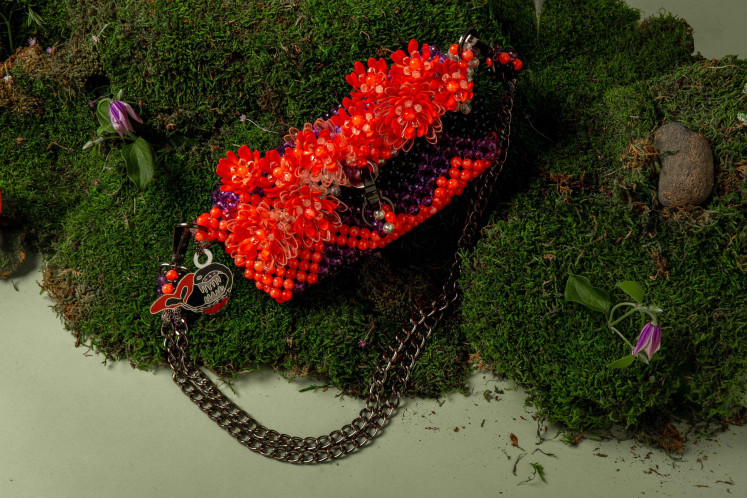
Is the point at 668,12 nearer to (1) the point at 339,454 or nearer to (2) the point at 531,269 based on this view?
(2) the point at 531,269

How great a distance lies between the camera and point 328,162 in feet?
7.81

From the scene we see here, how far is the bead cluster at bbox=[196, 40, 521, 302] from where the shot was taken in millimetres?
2381

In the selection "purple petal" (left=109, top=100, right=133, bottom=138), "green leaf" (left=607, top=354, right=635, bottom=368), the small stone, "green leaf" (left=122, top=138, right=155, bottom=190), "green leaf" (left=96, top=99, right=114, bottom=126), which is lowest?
"green leaf" (left=122, top=138, right=155, bottom=190)

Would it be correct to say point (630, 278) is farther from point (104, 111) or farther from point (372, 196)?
point (104, 111)

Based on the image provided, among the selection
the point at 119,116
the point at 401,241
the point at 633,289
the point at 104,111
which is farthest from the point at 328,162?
the point at 633,289

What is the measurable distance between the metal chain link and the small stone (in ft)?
2.08

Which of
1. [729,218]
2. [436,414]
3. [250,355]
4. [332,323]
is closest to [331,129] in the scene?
[332,323]

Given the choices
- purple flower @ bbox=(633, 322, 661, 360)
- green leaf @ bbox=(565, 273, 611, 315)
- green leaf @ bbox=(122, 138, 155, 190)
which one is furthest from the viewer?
green leaf @ bbox=(122, 138, 155, 190)

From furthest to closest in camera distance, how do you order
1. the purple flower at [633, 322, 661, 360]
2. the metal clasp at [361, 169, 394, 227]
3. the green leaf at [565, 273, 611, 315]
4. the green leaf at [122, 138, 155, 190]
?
the green leaf at [122, 138, 155, 190] → the metal clasp at [361, 169, 394, 227] → the green leaf at [565, 273, 611, 315] → the purple flower at [633, 322, 661, 360]

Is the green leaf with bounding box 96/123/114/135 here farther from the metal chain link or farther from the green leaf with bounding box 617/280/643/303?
the green leaf with bounding box 617/280/643/303

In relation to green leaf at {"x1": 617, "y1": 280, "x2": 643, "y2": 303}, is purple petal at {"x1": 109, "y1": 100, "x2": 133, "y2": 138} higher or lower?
lower

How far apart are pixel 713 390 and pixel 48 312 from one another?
290cm

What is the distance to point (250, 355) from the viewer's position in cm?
275

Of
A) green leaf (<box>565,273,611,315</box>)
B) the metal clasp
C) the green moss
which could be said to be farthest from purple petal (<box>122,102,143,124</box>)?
green leaf (<box>565,273,611,315</box>)
